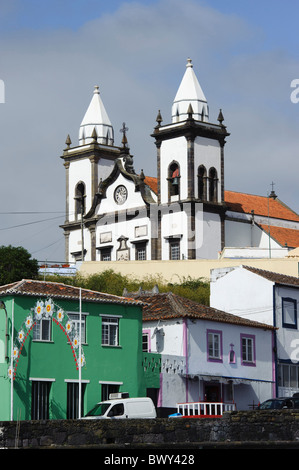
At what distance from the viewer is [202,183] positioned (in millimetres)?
85875

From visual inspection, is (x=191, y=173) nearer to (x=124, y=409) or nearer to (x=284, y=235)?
(x=284, y=235)

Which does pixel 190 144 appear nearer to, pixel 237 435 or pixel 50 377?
pixel 50 377

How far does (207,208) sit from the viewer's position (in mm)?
84438

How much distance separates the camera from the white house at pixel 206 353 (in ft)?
138

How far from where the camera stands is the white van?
102 ft

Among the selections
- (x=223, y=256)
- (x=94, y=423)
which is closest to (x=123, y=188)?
(x=223, y=256)

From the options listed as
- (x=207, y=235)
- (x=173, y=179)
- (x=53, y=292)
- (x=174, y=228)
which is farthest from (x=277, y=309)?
(x=173, y=179)

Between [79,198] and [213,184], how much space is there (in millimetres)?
13206

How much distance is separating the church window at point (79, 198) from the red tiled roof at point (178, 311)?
4712 centimetres

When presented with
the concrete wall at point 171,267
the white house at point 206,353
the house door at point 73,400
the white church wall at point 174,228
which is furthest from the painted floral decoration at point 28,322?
the white church wall at point 174,228

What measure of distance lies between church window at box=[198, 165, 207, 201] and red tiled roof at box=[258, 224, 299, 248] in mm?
6553

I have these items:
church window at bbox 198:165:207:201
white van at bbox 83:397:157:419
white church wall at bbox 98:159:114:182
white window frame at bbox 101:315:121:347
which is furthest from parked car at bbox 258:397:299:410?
white church wall at bbox 98:159:114:182

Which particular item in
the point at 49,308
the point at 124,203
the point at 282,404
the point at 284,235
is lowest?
the point at 282,404
